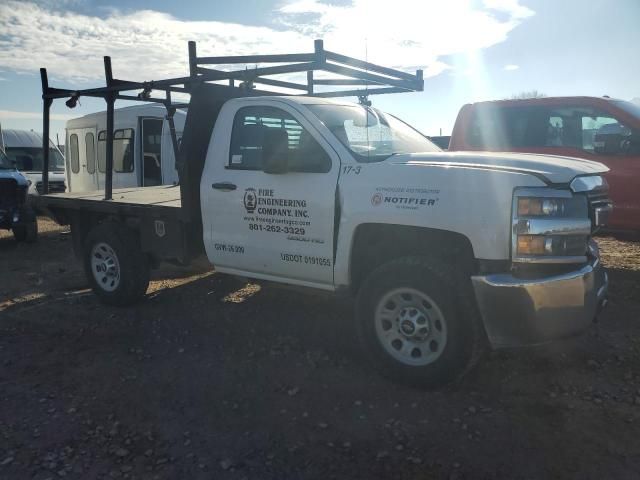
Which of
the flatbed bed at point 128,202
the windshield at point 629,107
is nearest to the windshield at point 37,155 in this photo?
the flatbed bed at point 128,202

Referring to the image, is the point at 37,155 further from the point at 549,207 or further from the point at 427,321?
the point at 549,207

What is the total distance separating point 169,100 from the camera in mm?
5895

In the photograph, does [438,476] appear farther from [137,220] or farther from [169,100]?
[169,100]

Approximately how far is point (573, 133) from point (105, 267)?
19.2ft

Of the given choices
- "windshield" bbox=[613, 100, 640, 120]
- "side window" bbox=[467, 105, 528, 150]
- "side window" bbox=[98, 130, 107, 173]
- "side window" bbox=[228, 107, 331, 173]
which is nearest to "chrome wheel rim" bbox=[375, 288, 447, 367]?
"side window" bbox=[228, 107, 331, 173]

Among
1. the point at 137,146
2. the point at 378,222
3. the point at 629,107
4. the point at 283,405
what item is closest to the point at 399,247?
the point at 378,222

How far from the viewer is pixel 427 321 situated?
3.78 m

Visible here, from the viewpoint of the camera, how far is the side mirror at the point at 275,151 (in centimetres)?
424

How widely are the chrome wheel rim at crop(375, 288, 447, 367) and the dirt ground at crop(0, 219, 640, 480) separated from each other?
251 mm

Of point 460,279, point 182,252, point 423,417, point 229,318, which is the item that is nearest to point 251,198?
point 182,252

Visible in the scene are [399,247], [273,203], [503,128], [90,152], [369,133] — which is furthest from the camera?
[90,152]

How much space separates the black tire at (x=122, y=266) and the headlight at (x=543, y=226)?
3900 mm

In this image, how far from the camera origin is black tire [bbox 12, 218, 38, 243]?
1053cm

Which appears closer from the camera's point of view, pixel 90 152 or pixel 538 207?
pixel 538 207
